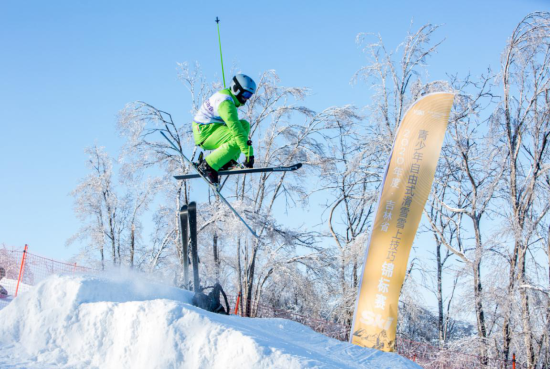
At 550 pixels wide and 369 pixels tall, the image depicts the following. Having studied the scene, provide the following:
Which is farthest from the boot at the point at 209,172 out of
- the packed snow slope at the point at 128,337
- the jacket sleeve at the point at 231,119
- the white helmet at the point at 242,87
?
the packed snow slope at the point at 128,337

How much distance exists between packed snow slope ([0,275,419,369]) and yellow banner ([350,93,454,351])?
132 inches

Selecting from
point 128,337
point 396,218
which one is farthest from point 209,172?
point 396,218

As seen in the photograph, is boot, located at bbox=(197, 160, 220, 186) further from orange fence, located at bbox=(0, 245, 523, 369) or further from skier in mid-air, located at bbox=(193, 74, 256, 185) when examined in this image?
orange fence, located at bbox=(0, 245, 523, 369)

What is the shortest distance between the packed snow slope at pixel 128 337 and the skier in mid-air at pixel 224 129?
6.34 ft

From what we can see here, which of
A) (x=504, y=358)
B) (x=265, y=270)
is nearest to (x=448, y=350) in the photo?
(x=504, y=358)

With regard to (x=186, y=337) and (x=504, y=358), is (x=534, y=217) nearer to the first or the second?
(x=504, y=358)

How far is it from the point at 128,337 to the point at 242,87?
10.0 ft

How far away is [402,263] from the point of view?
848 centimetres

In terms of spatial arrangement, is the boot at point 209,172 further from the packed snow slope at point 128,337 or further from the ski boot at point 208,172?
the packed snow slope at point 128,337

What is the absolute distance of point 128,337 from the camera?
12.8 ft

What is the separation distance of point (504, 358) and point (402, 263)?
15.1ft

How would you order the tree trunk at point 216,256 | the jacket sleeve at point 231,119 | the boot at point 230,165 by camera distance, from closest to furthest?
1. the jacket sleeve at point 231,119
2. the boot at point 230,165
3. the tree trunk at point 216,256

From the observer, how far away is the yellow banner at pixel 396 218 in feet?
27.5

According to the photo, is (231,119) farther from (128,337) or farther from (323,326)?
(323,326)
